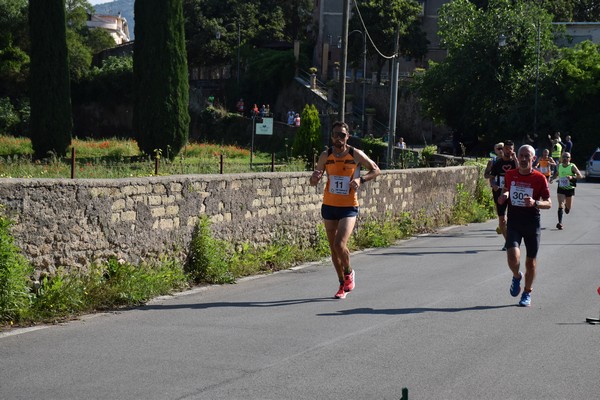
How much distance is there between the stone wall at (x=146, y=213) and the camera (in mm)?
9109

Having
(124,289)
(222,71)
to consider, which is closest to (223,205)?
(124,289)

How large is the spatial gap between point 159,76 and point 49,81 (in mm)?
4464

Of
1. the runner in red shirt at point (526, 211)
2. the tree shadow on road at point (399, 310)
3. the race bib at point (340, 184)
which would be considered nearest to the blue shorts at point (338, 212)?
the race bib at point (340, 184)

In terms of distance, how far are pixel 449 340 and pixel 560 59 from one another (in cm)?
5324

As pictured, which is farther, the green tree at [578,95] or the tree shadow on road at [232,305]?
the green tree at [578,95]

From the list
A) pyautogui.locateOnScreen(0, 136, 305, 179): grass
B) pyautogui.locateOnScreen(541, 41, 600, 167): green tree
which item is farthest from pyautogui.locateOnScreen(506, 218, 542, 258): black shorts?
pyautogui.locateOnScreen(541, 41, 600, 167): green tree

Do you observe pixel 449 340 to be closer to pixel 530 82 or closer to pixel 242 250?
pixel 242 250

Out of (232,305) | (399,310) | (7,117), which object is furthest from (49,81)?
(399,310)

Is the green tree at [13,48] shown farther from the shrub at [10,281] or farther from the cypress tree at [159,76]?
the shrub at [10,281]

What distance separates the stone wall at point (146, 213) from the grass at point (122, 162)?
9703 millimetres

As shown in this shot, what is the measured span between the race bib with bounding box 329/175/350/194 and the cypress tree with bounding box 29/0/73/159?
28672 mm

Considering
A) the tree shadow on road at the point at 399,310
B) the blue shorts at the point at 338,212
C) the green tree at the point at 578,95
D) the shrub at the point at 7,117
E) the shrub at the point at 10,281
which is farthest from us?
the green tree at the point at 578,95

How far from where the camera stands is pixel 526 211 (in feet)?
34.4

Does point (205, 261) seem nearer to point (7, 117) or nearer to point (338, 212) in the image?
point (338, 212)
